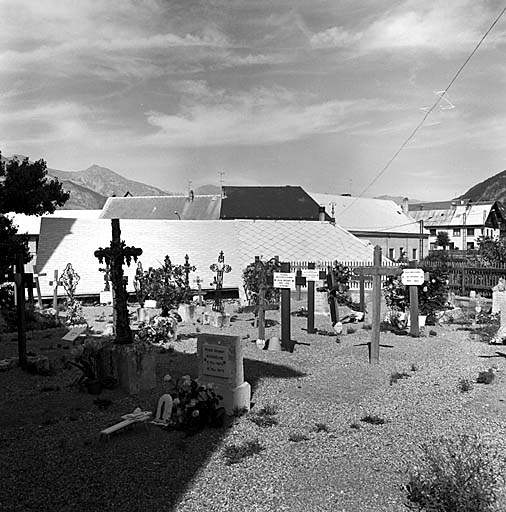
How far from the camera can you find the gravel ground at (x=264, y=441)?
16.2ft

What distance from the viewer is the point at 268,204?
164ft

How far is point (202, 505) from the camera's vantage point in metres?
4.78

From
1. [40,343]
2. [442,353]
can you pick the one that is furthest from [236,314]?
[442,353]

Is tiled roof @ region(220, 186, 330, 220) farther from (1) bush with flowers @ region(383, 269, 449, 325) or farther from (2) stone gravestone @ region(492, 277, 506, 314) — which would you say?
(1) bush with flowers @ region(383, 269, 449, 325)

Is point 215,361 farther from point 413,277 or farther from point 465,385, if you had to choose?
point 413,277

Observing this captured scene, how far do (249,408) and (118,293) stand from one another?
305 centimetres

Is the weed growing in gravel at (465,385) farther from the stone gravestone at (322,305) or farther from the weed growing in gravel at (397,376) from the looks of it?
the stone gravestone at (322,305)

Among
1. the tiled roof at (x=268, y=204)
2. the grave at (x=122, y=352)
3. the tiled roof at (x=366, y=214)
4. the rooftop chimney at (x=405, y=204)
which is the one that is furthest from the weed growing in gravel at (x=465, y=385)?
the rooftop chimney at (x=405, y=204)

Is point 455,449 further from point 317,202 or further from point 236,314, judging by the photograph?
point 317,202

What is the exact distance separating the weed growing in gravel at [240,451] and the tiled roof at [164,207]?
42.3m

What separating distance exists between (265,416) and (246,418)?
0.83 ft

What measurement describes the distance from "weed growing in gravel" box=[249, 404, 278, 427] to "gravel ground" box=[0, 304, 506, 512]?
90 millimetres

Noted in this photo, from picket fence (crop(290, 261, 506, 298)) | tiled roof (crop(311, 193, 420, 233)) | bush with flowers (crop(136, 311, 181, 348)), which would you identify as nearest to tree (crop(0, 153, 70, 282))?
bush with flowers (crop(136, 311, 181, 348))

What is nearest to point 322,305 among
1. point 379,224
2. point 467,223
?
point 379,224
